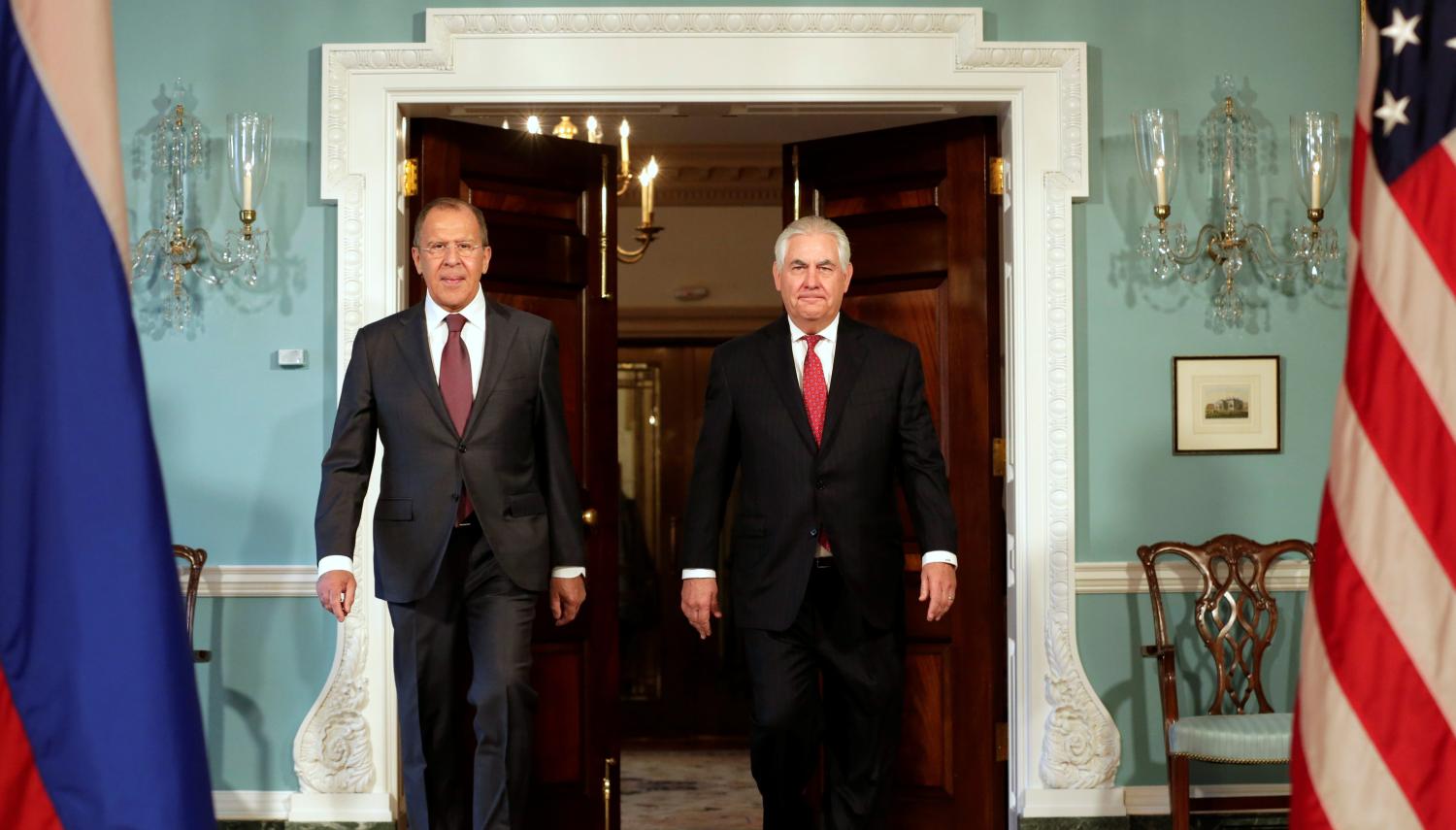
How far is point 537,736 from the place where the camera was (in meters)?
4.78

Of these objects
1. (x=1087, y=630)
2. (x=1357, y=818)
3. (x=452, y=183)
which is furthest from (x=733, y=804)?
(x=1357, y=818)

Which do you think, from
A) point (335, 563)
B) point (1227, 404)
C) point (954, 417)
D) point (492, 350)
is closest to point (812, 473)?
point (492, 350)

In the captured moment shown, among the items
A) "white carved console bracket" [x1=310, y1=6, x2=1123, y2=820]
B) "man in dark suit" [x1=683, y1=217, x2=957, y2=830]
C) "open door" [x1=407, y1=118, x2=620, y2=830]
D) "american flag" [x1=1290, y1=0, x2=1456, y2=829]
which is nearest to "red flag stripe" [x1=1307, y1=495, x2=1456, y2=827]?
"american flag" [x1=1290, y1=0, x2=1456, y2=829]

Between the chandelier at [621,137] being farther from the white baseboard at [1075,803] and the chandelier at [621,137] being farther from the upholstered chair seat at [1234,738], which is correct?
the upholstered chair seat at [1234,738]

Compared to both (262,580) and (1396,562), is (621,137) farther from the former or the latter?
(1396,562)

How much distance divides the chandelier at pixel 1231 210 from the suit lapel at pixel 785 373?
150 cm

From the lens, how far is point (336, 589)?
11.6 ft

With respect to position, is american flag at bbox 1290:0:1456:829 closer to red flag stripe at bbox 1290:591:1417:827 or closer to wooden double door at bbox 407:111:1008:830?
Answer: red flag stripe at bbox 1290:591:1417:827

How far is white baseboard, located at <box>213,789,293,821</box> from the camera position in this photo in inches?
181

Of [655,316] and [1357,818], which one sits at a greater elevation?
[655,316]

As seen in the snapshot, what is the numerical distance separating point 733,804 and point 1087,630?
1852 millimetres

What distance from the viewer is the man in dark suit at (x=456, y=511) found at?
3543 mm

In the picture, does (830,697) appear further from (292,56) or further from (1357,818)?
(292,56)

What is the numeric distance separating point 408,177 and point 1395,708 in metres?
3.74
